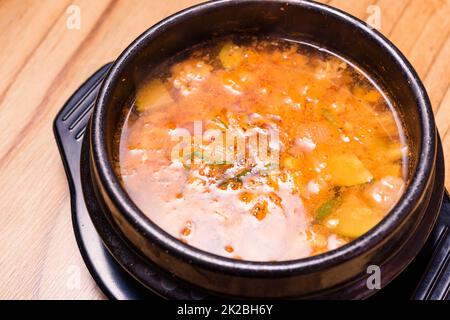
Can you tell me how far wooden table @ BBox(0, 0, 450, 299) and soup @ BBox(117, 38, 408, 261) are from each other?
35 centimetres

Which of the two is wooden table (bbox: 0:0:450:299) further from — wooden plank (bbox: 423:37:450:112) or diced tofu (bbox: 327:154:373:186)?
diced tofu (bbox: 327:154:373:186)

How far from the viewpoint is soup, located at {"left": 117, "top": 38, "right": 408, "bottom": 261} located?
157 centimetres

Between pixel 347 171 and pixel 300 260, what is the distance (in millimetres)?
380

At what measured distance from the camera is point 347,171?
5.43ft

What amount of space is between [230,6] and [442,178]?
74 centimetres

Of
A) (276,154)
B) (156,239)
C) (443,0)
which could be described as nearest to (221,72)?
(276,154)

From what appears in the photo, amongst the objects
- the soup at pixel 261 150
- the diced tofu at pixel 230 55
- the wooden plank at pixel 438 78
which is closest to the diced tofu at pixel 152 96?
the soup at pixel 261 150

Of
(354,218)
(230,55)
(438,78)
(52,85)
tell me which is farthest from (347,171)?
(52,85)

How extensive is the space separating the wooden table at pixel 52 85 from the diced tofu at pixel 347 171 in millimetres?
410

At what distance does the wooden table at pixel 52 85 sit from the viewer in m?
1.81

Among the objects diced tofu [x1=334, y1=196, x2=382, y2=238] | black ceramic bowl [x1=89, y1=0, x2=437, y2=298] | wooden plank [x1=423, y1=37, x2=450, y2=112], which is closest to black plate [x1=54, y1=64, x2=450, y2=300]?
black ceramic bowl [x1=89, y1=0, x2=437, y2=298]

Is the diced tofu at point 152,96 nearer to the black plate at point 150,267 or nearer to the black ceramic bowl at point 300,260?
the black ceramic bowl at point 300,260

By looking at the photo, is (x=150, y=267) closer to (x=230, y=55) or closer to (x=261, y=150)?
(x=261, y=150)

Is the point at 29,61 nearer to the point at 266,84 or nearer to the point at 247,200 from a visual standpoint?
the point at 266,84
